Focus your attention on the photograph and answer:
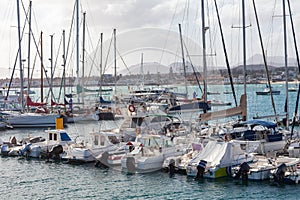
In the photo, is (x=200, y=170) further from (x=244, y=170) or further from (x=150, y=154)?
(x=150, y=154)

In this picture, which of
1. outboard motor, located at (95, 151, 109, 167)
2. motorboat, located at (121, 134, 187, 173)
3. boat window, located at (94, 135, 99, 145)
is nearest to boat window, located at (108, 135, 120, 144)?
boat window, located at (94, 135, 99, 145)

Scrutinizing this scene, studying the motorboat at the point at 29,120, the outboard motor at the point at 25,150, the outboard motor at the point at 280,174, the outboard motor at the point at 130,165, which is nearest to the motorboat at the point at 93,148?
the outboard motor at the point at 25,150

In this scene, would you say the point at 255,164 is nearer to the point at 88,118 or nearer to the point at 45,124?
the point at 88,118

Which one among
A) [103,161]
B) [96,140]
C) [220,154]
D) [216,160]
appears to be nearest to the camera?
[216,160]

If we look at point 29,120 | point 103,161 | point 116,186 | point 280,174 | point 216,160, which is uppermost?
point 29,120

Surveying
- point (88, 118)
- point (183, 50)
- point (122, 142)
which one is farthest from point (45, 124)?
point (122, 142)

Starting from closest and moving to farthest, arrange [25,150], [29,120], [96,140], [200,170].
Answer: [200,170]
[96,140]
[25,150]
[29,120]

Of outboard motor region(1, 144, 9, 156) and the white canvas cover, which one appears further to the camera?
outboard motor region(1, 144, 9, 156)

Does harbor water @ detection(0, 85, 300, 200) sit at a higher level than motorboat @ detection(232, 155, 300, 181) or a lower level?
lower

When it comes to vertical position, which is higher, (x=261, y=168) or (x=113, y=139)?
(x=113, y=139)

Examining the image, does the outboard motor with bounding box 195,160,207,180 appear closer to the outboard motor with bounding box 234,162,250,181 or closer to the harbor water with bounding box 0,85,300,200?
the harbor water with bounding box 0,85,300,200

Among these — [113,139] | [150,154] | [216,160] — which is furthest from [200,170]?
[113,139]

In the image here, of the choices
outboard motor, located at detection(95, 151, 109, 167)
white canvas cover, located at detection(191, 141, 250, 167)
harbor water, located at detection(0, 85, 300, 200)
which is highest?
white canvas cover, located at detection(191, 141, 250, 167)

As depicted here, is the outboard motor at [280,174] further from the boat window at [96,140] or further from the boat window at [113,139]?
the boat window at [96,140]
